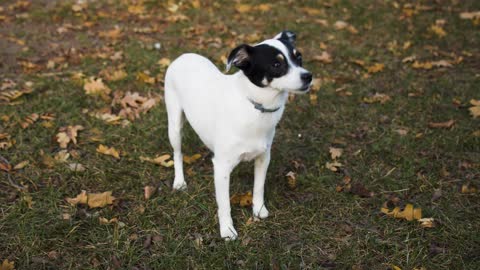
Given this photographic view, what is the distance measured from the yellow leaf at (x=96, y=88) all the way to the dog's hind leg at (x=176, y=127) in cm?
166

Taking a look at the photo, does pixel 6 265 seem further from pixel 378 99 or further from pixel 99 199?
pixel 378 99

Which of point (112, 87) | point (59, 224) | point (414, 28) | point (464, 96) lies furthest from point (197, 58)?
point (414, 28)

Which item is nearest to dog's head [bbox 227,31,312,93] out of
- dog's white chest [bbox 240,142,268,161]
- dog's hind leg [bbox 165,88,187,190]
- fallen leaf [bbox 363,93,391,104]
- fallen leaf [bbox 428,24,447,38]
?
dog's white chest [bbox 240,142,268,161]

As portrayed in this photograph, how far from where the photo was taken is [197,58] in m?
3.27

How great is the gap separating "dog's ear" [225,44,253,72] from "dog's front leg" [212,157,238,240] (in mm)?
639

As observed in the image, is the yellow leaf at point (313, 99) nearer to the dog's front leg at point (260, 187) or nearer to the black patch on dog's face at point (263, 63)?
the dog's front leg at point (260, 187)

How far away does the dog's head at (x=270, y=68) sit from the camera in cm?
250

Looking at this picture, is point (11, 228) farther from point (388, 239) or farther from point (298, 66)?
point (388, 239)

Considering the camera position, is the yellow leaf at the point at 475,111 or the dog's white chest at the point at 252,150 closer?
the dog's white chest at the point at 252,150

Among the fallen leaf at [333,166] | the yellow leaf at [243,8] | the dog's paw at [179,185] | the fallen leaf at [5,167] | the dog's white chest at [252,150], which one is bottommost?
the yellow leaf at [243,8]

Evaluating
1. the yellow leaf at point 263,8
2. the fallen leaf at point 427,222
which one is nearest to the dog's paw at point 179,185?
the fallen leaf at point 427,222

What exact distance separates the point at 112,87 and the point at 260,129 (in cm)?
289

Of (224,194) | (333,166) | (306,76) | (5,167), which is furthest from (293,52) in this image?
(5,167)

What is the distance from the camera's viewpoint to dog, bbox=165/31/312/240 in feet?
8.25
